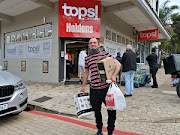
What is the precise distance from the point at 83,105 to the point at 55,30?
20.9 feet

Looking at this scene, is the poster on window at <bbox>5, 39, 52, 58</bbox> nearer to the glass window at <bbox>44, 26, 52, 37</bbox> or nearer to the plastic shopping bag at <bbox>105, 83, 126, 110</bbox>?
the glass window at <bbox>44, 26, 52, 37</bbox>

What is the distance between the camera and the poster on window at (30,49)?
8.95 meters

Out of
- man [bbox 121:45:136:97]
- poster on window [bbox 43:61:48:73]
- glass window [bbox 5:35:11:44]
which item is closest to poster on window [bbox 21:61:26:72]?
poster on window [bbox 43:61:48:73]

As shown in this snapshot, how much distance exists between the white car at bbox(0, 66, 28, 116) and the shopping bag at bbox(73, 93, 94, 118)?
64.1 inches

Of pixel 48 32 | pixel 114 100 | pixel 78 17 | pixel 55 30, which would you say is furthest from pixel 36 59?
pixel 114 100

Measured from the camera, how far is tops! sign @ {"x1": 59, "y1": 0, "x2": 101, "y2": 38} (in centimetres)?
812

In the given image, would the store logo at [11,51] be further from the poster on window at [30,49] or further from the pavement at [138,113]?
the pavement at [138,113]

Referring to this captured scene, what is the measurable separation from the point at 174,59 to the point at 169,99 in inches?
60.0

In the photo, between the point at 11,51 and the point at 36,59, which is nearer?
the point at 36,59

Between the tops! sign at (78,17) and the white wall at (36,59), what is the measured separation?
17.2 inches

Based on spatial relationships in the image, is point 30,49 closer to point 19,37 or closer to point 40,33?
point 40,33

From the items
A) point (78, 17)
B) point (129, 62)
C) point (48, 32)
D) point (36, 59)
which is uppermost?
point (78, 17)

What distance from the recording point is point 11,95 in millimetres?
3631

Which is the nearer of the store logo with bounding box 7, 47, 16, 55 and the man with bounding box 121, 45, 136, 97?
the man with bounding box 121, 45, 136, 97
